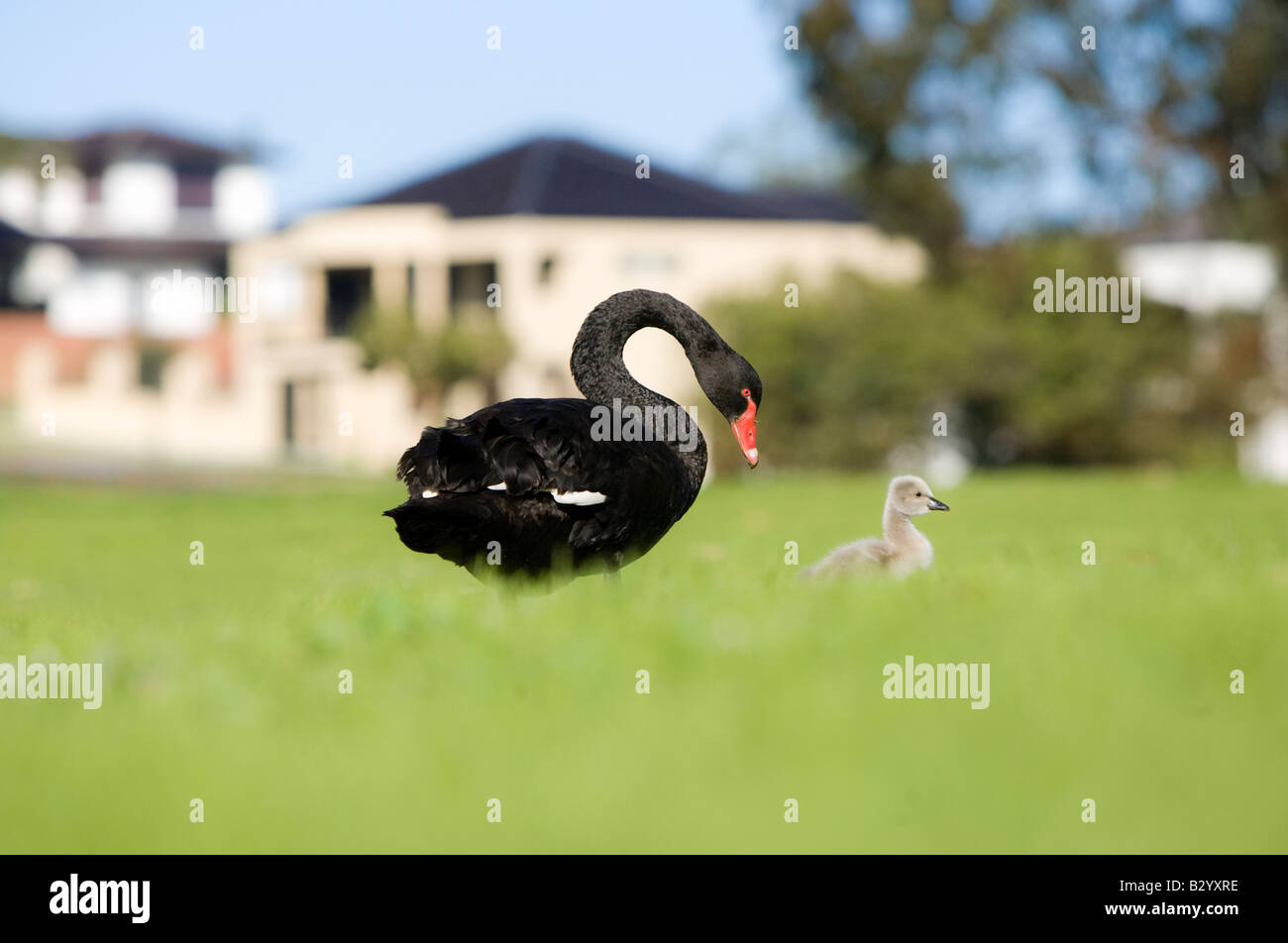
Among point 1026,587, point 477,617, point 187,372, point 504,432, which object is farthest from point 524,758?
point 187,372

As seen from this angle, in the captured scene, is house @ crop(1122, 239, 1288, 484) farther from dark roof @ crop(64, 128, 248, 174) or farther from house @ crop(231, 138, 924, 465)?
dark roof @ crop(64, 128, 248, 174)

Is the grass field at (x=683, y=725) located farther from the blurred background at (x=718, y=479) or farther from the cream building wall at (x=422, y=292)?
the cream building wall at (x=422, y=292)

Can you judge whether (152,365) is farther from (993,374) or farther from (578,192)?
(993,374)

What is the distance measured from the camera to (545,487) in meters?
6.75

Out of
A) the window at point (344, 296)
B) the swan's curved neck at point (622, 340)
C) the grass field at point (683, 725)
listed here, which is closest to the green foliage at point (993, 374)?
the window at point (344, 296)

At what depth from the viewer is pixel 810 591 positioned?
720 centimetres

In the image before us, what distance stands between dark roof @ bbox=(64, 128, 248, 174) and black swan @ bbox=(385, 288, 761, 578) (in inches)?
3331

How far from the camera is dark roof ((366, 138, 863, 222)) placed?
50688 mm

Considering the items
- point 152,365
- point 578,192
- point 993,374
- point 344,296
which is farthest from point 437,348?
point 152,365

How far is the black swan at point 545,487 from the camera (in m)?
6.73

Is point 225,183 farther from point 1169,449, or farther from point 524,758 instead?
point 524,758

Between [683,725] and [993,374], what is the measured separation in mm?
36967

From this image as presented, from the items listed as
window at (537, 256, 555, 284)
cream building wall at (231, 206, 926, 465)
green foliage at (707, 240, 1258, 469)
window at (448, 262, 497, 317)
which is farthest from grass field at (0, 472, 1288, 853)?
window at (448, 262, 497, 317)

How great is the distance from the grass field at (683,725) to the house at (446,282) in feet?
121
